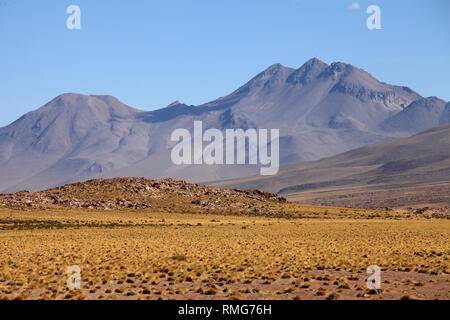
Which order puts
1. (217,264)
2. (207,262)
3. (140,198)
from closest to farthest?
1. (217,264)
2. (207,262)
3. (140,198)

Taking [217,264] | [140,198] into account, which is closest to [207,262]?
[217,264]

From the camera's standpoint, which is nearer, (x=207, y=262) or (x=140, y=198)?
(x=207, y=262)

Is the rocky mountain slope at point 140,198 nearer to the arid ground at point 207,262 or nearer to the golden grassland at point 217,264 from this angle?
the arid ground at point 207,262

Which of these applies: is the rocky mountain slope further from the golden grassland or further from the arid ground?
the golden grassland

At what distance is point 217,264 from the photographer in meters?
31.7

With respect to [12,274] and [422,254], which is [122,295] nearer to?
[12,274]

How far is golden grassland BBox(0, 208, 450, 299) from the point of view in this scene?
24109 millimetres

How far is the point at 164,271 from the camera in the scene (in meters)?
29.7

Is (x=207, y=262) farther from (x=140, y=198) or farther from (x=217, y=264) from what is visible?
(x=140, y=198)

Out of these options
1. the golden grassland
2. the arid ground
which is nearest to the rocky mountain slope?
the arid ground

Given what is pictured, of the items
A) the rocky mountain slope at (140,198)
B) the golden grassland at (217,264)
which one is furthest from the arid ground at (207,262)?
the rocky mountain slope at (140,198)

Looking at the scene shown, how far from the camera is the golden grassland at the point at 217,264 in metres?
24.1
